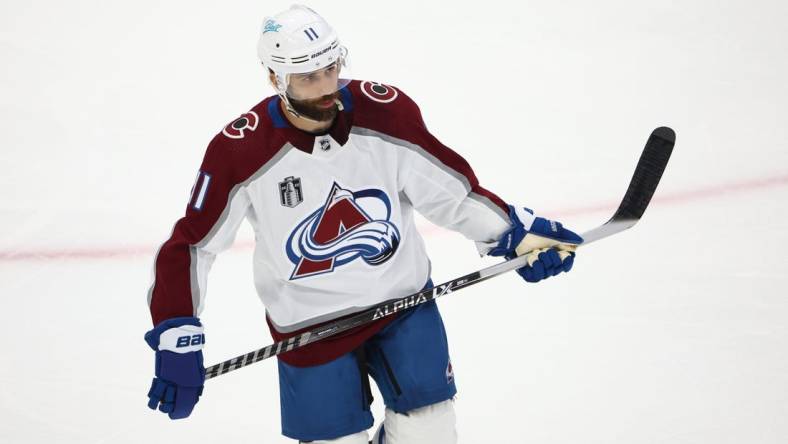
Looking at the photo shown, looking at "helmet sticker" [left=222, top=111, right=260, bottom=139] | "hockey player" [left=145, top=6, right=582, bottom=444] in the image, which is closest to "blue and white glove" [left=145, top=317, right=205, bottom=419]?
"hockey player" [left=145, top=6, right=582, bottom=444]

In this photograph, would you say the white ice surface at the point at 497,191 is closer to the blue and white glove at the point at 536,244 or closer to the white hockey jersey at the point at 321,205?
the blue and white glove at the point at 536,244

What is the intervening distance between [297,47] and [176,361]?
76 cm

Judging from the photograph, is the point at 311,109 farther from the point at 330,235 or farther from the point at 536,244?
the point at 536,244

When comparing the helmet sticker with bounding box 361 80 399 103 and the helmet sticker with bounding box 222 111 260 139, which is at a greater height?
the helmet sticker with bounding box 361 80 399 103

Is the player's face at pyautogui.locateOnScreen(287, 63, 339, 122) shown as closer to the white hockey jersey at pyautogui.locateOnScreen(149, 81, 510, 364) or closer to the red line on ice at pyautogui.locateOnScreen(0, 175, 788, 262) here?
the white hockey jersey at pyautogui.locateOnScreen(149, 81, 510, 364)

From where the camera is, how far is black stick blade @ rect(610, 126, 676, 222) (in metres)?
2.90

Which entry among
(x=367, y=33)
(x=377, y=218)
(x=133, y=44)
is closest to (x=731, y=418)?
(x=377, y=218)

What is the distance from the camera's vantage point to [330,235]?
2.46m

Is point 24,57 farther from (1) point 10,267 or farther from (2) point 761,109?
(2) point 761,109

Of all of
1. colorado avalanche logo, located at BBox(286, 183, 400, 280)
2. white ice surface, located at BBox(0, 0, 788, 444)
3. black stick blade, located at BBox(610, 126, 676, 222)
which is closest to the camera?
colorado avalanche logo, located at BBox(286, 183, 400, 280)

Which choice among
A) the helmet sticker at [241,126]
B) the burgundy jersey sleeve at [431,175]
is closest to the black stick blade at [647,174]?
the burgundy jersey sleeve at [431,175]

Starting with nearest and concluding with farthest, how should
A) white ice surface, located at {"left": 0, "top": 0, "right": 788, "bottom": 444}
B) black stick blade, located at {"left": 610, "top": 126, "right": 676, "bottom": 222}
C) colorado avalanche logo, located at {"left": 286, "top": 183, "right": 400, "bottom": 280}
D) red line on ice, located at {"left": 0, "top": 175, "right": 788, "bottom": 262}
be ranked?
colorado avalanche logo, located at {"left": 286, "top": 183, "right": 400, "bottom": 280} → black stick blade, located at {"left": 610, "top": 126, "right": 676, "bottom": 222} → white ice surface, located at {"left": 0, "top": 0, "right": 788, "bottom": 444} → red line on ice, located at {"left": 0, "top": 175, "right": 788, "bottom": 262}

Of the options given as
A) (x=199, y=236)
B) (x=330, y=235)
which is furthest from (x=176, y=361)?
(x=330, y=235)

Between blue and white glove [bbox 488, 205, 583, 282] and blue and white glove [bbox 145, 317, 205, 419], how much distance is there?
0.80m
